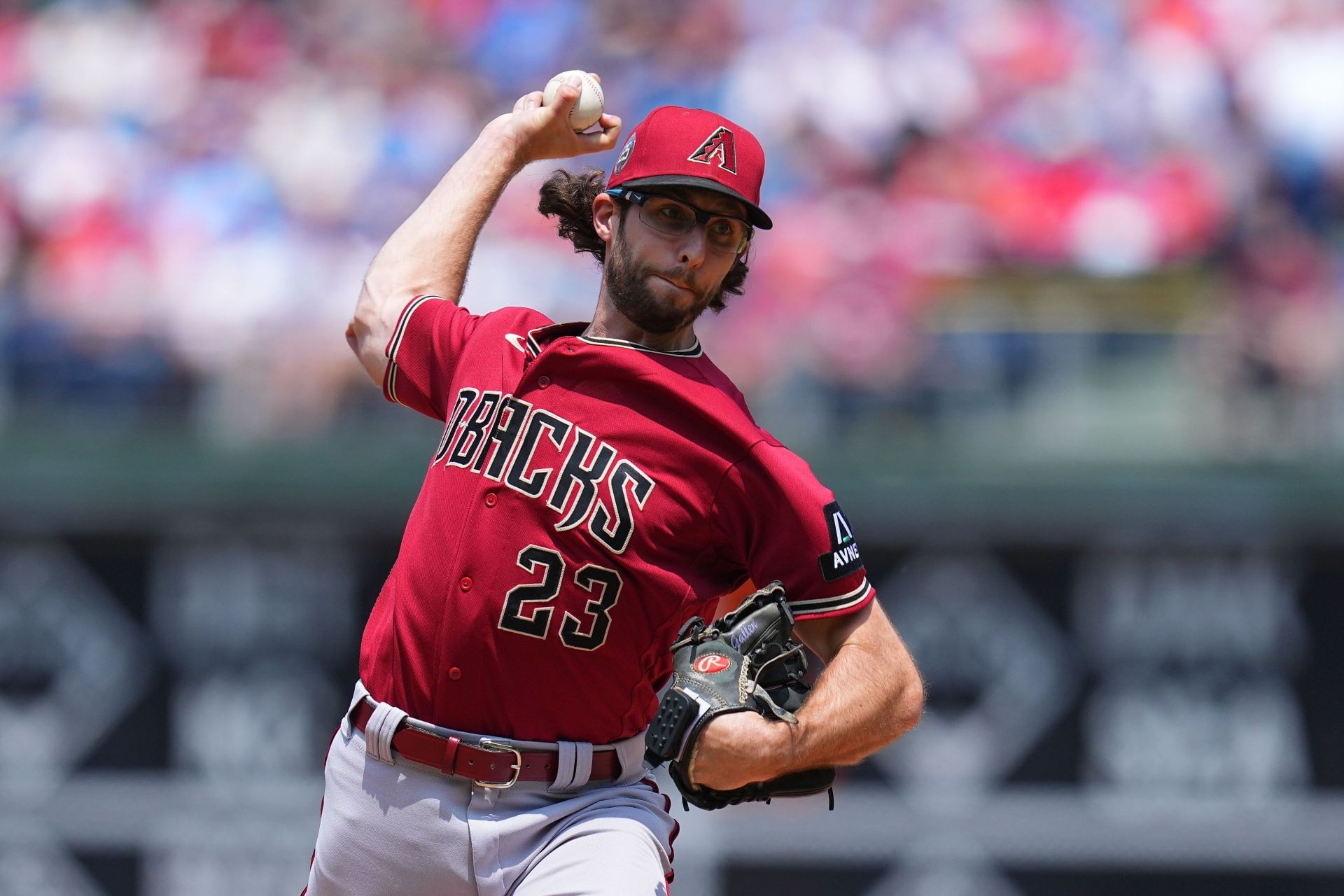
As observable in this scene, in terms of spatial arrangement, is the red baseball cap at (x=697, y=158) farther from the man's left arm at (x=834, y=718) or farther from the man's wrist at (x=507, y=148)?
the man's left arm at (x=834, y=718)

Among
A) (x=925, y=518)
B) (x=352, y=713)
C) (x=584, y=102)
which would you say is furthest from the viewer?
(x=925, y=518)

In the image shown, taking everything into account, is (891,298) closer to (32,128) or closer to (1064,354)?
(1064,354)

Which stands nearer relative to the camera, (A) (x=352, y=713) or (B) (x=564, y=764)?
(B) (x=564, y=764)

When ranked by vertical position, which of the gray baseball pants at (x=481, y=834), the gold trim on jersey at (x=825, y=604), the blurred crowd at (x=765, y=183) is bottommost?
the gray baseball pants at (x=481, y=834)

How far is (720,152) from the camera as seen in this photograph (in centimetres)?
296

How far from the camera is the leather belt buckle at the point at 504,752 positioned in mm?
2910

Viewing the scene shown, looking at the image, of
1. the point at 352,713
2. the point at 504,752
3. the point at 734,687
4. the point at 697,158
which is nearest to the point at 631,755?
the point at 504,752

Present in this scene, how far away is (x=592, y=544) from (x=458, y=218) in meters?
0.91

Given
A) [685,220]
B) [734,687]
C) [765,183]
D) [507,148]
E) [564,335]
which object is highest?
[765,183]

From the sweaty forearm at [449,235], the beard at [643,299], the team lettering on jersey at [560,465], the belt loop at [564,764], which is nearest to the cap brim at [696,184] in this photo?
the beard at [643,299]

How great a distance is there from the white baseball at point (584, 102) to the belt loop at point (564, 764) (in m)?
1.27

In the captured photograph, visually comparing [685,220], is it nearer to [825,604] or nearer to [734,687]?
[825,604]

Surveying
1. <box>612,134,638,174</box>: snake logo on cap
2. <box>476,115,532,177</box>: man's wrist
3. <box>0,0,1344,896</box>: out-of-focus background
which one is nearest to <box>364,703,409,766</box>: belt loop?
<box>612,134,638,174</box>: snake logo on cap

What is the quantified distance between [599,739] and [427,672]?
0.33 meters
